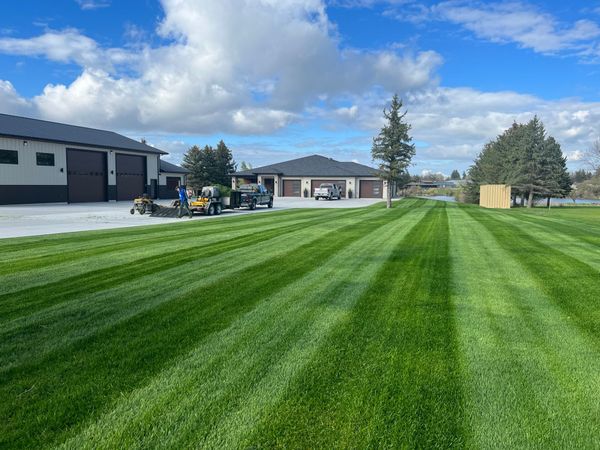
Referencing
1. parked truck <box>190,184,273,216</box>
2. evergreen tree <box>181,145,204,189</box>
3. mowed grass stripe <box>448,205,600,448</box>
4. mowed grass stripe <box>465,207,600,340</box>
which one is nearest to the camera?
mowed grass stripe <box>448,205,600,448</box>

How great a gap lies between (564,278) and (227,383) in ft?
21.1

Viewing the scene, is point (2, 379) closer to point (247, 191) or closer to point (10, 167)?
point (247, 191)

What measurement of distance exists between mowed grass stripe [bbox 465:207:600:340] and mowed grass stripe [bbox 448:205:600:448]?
192 millimetres

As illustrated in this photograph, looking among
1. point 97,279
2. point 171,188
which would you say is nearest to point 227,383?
point 97,279

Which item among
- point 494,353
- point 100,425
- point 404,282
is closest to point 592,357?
point 494,353

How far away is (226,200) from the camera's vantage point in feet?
87.6

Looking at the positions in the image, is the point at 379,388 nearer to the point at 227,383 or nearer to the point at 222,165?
the point at 227,383

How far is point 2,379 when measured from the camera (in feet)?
11.3

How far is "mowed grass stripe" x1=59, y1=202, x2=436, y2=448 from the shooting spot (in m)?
2.77

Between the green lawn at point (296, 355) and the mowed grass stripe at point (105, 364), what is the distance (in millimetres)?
16

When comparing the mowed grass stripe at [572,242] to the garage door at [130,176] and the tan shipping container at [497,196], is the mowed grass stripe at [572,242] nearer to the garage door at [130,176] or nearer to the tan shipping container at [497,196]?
the tan shipping container at [497,196]

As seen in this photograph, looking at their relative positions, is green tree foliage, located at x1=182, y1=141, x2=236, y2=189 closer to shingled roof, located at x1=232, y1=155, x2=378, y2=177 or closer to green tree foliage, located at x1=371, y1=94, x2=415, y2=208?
shingled roof, located at x1=232, y1=155, x2=378, y2=177

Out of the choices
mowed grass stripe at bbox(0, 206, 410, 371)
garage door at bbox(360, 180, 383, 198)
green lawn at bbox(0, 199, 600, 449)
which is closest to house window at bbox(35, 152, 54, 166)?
green lawn at bbox(0, 199, 600, 449)

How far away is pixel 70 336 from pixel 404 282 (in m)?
4.75
